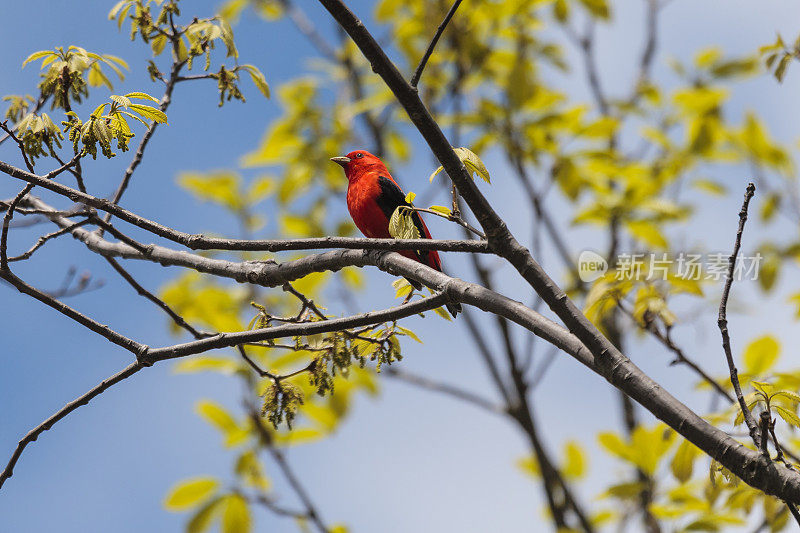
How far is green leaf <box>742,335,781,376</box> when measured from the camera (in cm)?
380

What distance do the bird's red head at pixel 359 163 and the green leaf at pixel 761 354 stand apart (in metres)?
2.89

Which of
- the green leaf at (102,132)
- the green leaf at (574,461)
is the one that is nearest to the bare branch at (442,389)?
the green leaf at (574,461)

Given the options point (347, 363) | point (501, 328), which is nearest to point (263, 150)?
point (501, 328)

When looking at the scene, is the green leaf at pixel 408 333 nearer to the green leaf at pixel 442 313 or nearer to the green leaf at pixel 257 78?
the green leaf at pixel 442 313

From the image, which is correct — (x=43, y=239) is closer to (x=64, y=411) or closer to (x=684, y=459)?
(x=64, y=411)

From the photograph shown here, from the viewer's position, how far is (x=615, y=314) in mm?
6793

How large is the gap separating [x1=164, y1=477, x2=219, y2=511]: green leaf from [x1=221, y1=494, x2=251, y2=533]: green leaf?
0.43ft

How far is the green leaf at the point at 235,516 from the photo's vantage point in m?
4.89

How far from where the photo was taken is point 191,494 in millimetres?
4879

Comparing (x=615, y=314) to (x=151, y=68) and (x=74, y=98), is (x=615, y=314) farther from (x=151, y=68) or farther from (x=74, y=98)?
(x=74, y=98)

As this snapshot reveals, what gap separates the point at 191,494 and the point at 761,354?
3509 mm

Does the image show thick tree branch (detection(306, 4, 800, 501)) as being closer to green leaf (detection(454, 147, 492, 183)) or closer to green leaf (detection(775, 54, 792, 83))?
green leaf (detection(454, 147, 492, 183))

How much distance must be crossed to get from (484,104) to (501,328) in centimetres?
180

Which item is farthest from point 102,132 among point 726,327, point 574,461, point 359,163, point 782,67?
point 574,461
